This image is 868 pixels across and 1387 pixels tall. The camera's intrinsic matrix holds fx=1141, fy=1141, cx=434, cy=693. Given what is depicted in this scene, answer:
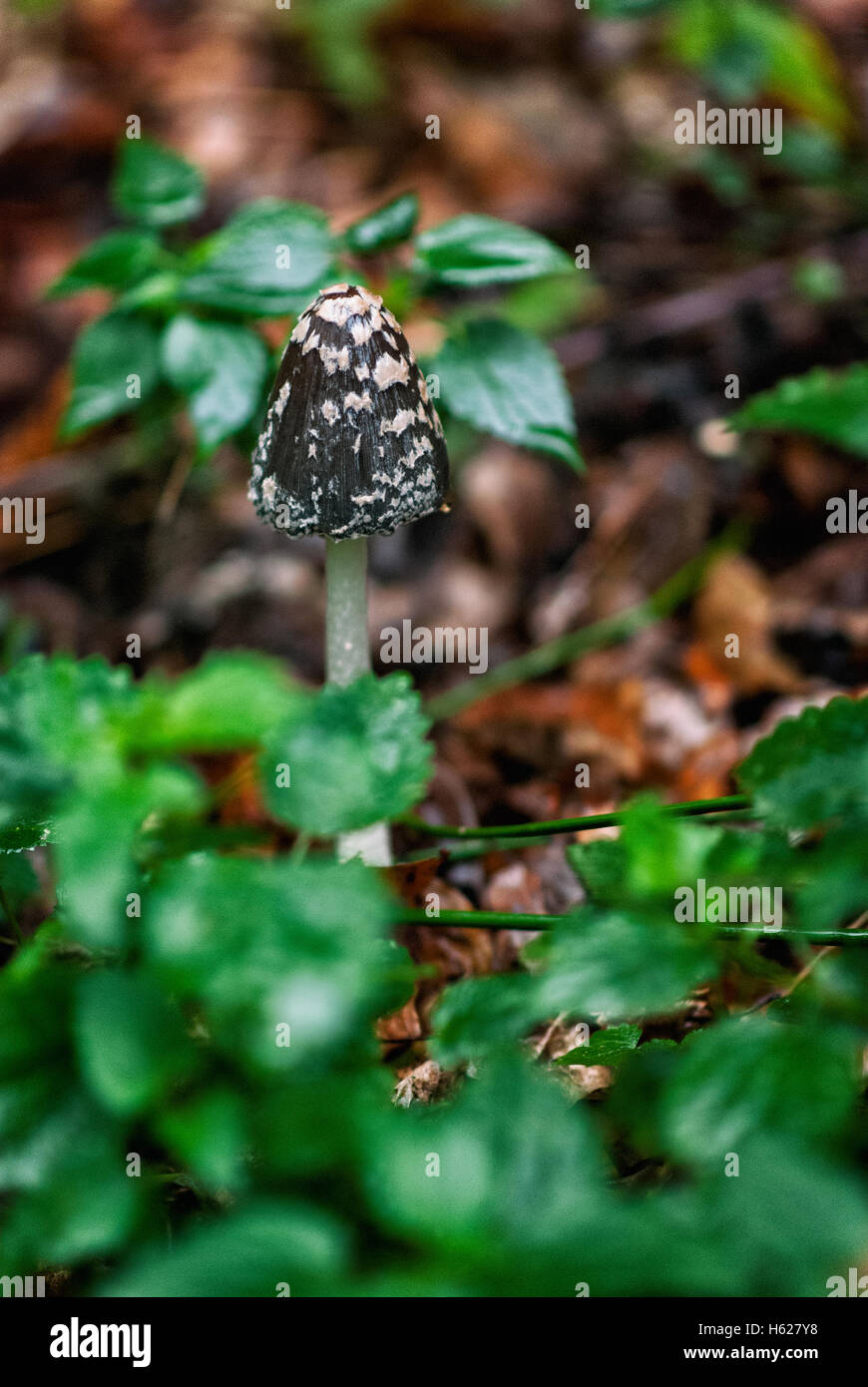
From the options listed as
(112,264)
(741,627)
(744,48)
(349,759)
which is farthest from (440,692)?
(744,48)

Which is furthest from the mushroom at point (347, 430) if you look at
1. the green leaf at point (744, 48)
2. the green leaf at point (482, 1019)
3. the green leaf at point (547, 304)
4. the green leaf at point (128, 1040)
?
the green leaf at point (744, 48)

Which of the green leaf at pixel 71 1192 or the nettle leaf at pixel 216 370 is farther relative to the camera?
the nettle leaf at pixel 216 370

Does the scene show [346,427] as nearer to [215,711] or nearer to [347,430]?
[347,430]

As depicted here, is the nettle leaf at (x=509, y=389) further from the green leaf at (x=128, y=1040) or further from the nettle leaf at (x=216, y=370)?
the green leaf at (x=128, y=1040)

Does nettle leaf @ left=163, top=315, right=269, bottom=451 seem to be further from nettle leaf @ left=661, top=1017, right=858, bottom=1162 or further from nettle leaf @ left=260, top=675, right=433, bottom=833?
nettle leaf @ left=661, top=1017, right=858, bottom=1162

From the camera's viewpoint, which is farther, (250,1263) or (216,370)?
(216,370)
